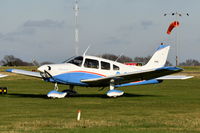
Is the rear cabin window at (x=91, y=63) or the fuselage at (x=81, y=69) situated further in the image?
the rear cabin window at (x=91, y=63)

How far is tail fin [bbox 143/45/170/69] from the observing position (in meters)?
25.4

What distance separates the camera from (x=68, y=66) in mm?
22453

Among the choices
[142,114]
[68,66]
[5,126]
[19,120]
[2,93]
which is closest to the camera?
[5,126]

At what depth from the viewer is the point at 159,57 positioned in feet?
83.5

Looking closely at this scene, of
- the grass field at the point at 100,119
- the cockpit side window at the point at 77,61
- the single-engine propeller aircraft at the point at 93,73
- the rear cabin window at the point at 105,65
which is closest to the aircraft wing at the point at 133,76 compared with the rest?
the single-engine propeller aircraft at the point at 93,73

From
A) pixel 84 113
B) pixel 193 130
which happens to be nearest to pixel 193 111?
pixel 84 113

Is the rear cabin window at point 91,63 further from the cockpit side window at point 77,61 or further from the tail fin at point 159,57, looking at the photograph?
the tail fin at point 159,57

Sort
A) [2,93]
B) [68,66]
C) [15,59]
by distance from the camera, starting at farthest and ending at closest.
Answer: [15,59] < [2,93] < [68,66]

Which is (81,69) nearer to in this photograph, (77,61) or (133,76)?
(77,61)

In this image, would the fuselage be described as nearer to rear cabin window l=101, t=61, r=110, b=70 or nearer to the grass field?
rear cabin window l=101, t=61, r=110, b=70

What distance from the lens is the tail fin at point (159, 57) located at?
83.2 ft

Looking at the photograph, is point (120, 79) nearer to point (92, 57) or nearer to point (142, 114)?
point (92, 57)

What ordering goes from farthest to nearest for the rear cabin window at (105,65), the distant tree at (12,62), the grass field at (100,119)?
the distant tree at (12,62) → the rear cabin window at (105,65) → the grass field at (100,119)

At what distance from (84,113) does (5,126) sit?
405 cm
